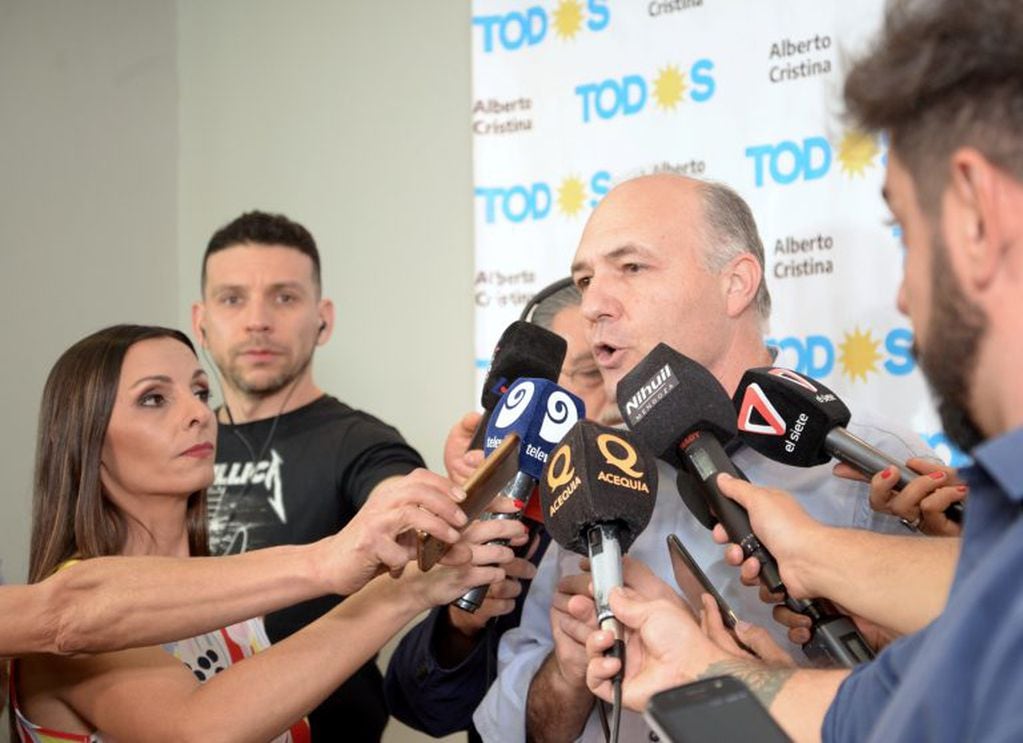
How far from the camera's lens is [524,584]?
2416mm

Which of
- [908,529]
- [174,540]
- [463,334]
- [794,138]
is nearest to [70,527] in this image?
[174,540]

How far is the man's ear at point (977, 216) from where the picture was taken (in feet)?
3.06

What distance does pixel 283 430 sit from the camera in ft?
10.5

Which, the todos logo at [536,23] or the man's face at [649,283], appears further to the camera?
the todos logo at [536,23]

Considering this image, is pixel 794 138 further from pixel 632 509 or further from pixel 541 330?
pixel 632 509

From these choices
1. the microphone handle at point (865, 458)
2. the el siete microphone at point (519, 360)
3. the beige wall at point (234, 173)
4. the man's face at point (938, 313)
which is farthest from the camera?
the beige wall at point (234, 173)

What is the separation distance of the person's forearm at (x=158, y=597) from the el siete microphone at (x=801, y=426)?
0.68m

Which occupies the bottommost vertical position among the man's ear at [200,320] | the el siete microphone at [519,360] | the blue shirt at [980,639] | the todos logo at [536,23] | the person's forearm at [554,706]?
the person's forearm at [554,706]

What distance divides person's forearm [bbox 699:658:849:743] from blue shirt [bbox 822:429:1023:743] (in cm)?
20

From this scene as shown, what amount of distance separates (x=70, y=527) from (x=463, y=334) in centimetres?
174

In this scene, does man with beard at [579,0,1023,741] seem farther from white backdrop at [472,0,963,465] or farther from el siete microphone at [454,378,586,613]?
white backdrop at [472,0,963,465]

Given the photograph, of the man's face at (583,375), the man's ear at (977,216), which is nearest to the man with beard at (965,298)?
the man's ear at (977,216)

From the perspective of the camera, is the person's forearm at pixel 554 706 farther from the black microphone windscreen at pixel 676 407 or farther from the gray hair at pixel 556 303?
the gray hair at pixel 556 303

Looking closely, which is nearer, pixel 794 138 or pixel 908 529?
pixel 908 529
